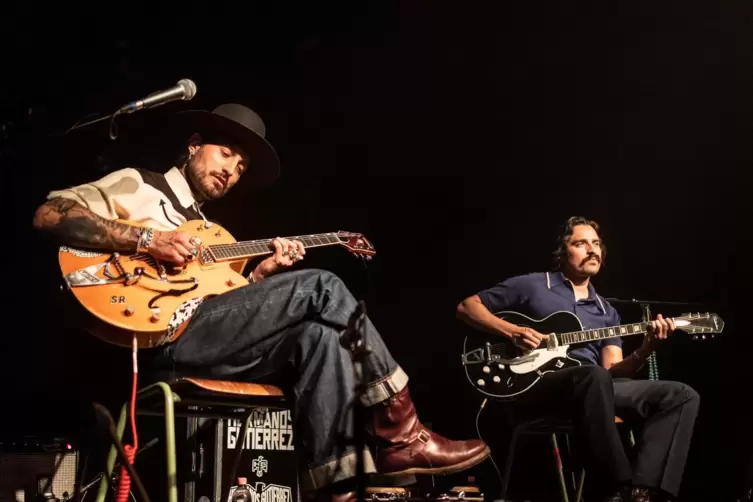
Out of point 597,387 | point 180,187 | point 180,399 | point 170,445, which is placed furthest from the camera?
point 597,387

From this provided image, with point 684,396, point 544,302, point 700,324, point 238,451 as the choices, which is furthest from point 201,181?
point 700,324

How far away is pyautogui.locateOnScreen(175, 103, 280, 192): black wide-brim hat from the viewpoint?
9.66 feet

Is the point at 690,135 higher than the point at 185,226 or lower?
higher

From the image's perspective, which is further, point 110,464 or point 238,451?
point 238,451

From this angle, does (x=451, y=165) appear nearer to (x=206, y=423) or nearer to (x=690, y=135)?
(x=690, y=135)

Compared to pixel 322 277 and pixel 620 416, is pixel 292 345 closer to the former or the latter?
pixel 322 277

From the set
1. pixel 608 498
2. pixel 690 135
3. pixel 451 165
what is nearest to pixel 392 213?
pixel 451 165

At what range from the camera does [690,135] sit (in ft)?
15.1

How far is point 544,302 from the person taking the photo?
12.3 feet

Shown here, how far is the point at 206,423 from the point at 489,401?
62.3 inches

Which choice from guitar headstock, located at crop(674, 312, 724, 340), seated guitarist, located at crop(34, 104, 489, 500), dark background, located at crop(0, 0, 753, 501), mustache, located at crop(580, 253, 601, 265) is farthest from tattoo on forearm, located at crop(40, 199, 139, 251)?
guitar headstock, located at crop(674, 312, 724, 340)

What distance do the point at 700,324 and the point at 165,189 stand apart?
9.10ft

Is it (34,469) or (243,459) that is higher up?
(34,469)

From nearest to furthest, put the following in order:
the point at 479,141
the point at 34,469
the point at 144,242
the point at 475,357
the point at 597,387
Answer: the point at 144,242 → the point at 34,469 → the point at 597,387 → the point at 475,357 → the point at 479,141
